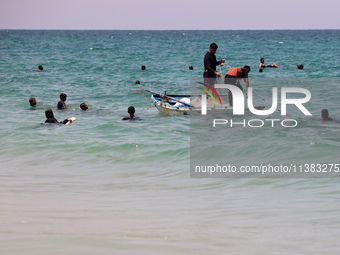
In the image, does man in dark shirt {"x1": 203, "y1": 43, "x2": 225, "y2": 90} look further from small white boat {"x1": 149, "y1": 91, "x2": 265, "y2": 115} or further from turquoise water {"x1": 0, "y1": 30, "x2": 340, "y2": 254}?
turquoise water {"x1": 0, "y1": 30, "x2": 340, "y2": 254}

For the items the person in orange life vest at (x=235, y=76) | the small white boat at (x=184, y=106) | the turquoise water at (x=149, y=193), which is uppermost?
the person in orange life vest at (x=235, y=76)

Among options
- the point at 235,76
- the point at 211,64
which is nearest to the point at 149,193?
the point at 211,64

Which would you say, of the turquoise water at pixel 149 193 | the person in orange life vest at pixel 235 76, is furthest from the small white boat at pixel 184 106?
A: the person in orange life vest at pixel 235 76

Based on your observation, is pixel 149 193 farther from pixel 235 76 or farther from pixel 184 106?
pixel 184 106

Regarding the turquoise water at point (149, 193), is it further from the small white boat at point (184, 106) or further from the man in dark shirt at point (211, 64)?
the man in dark shirt at point (211, 64)

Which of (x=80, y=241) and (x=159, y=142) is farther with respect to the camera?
(x=159, y=142)

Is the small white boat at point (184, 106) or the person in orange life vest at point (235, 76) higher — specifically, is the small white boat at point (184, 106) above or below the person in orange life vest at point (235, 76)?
below

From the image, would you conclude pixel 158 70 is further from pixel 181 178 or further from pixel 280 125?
pixel 181 178

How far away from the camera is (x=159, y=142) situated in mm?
11969

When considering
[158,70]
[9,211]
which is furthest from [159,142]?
[158,70]

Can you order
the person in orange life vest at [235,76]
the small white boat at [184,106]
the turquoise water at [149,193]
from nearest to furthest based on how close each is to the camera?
the turquoise water at [149,193] → the person in orange life vest at [235,76] → the small white boat at [184,106]

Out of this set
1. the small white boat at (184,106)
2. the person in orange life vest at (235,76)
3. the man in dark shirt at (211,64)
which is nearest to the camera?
the man in dark shirt at (211,64)

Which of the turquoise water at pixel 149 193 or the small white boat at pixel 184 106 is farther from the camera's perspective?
the small white boat at pixel 184 106

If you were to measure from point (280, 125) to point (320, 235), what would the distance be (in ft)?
31.9
